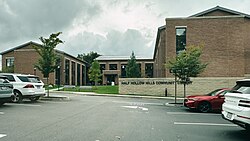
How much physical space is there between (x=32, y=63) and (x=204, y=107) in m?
46.5

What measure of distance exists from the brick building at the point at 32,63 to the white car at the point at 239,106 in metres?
44.1

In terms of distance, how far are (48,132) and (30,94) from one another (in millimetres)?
9061

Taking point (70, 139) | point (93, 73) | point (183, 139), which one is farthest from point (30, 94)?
point (93, 73)

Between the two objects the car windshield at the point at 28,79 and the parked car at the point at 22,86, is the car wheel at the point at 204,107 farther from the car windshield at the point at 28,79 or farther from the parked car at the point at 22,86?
the car windshield at the point at 28,79

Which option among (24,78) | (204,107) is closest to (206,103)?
(204,107)

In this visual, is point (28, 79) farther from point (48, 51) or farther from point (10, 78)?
point (48, 51)

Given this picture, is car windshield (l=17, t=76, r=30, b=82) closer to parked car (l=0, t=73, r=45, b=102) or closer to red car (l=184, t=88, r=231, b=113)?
parked car (l=0, t=73, r=45, b=102)

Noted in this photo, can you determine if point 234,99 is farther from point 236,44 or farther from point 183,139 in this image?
point 236,44

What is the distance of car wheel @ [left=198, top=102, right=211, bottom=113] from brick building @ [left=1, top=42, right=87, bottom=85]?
126 ft

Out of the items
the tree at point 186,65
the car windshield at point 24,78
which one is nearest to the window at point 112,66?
the tree at point 186,65

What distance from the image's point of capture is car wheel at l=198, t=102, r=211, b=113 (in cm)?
1458

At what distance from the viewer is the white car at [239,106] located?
23.6 ft

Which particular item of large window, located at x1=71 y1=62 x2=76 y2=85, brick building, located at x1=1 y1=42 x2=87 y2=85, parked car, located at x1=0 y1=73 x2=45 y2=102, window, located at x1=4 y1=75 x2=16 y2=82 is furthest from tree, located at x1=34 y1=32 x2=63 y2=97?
large window, located at x1=71 y1=62 x2=76 y2=85

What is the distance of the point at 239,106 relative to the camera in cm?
750
